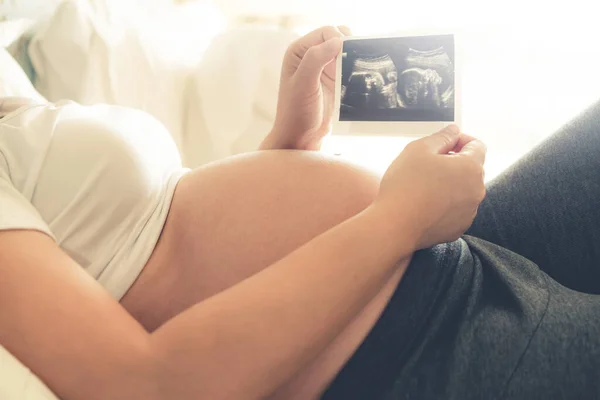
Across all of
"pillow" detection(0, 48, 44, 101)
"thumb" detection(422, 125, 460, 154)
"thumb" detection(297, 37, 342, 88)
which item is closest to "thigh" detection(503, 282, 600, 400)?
"thumb" detection(422, 125, 460, 154)

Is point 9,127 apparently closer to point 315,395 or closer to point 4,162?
point 4,162

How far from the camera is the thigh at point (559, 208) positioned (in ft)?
2.35

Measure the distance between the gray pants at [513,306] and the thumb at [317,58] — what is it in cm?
36

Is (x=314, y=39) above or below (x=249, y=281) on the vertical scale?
above

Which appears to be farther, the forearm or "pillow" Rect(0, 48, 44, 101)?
"pillow" Rect(0, 48, 44, 101)

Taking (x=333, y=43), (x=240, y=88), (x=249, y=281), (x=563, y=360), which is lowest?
(x=563, y=360)

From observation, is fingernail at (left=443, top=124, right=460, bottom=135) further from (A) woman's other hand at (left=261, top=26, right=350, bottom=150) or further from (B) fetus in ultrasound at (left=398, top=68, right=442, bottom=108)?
(A) woman's other hand at (left=261, top=26, right=350, bottom=150)

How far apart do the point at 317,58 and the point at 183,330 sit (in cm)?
51

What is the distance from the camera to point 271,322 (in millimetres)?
487

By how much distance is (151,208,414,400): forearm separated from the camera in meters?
0.47

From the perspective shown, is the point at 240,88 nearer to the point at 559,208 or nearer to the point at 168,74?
the point at 168,74

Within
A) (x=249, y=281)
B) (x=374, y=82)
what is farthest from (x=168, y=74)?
(x=249, y=281)

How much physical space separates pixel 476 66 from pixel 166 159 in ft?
2.72

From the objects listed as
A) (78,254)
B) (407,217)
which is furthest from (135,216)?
(407,217)
